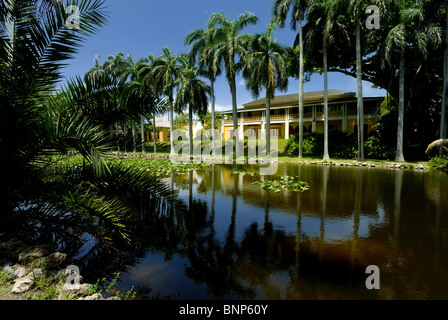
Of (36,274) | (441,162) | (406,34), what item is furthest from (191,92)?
(36,274)

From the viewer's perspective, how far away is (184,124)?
5769 cm

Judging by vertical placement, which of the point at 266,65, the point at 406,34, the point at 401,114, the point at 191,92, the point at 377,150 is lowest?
the point at 377,150

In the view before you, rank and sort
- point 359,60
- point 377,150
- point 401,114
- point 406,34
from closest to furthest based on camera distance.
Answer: point 406,34 → point 401,114 → point 359,60 → point 377,150

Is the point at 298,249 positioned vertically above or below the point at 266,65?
below

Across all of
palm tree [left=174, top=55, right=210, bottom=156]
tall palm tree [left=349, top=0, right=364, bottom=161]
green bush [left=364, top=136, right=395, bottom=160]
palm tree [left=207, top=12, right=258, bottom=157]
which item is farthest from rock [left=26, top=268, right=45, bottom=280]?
green bush [left=364, top=136, right=395, bottom=160]

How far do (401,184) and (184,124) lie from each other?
50446mm

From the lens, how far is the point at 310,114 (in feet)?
115

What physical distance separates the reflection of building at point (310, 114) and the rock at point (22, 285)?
104 feet

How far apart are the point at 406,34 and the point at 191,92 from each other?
1974 centimetres

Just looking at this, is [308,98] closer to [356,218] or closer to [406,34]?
[406,34]

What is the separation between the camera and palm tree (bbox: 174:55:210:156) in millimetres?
26797

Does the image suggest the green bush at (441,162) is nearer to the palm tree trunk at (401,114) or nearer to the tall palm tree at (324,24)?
the palm tree trunk at (401,114)
